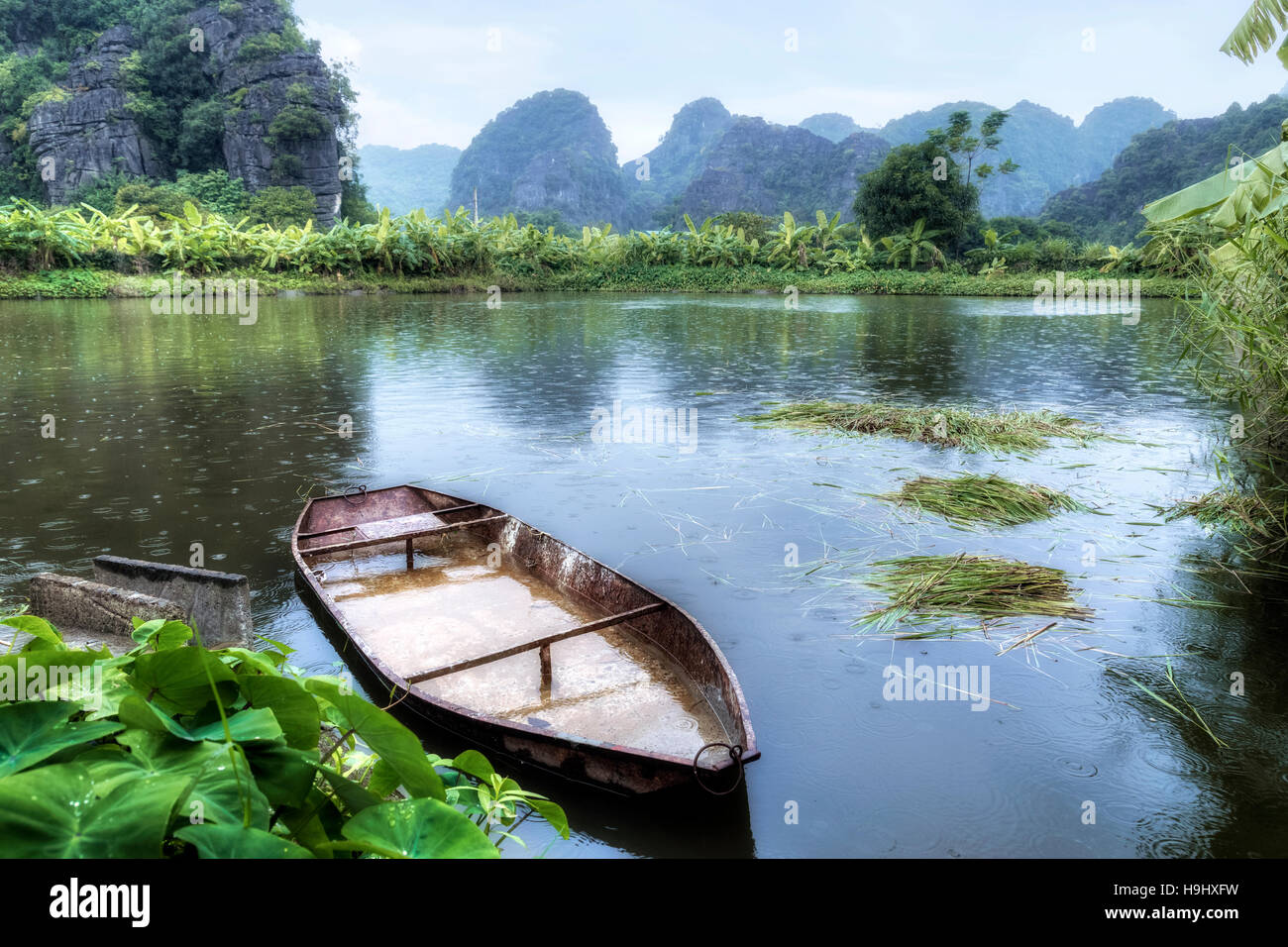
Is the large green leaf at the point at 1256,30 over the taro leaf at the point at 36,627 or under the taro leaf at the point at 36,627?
over

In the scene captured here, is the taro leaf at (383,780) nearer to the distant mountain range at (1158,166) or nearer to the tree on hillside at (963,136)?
the tree on hillside at (963,136)

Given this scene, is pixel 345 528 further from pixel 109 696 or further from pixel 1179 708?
pixel 1179 708

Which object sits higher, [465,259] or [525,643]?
[465,259]

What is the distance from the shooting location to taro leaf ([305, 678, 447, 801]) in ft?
4.86

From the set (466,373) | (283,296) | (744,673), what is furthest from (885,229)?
(744,673)

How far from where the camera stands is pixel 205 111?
1987 inches

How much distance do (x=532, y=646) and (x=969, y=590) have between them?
2.86 m

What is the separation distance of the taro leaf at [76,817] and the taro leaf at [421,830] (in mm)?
296

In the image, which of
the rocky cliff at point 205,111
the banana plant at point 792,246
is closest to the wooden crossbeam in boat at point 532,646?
the banana plant at point 792,246

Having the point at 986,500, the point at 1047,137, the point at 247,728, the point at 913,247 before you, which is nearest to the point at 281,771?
the point at 247,728

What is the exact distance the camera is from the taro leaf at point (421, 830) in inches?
51.0

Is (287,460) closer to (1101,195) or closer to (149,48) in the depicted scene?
(149,48)

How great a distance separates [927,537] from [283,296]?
3200 centimetres
